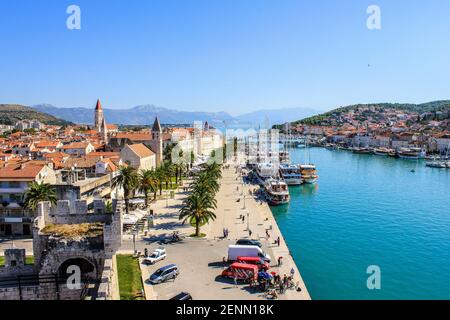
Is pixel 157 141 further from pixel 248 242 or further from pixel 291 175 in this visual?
pixel 248 242

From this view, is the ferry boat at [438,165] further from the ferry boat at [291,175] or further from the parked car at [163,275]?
the parked car at [163,275]

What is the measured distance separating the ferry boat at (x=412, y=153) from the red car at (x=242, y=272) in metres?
124

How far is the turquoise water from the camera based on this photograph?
3109cm

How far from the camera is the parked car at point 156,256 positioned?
28.8 m

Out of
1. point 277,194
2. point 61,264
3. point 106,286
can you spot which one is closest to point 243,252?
point 61,264

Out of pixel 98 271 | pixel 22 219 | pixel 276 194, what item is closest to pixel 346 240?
pixel 276 194

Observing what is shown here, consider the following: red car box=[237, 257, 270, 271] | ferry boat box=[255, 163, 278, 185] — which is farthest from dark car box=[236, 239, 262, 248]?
ferry boat box=[255, 163, 278, 185]

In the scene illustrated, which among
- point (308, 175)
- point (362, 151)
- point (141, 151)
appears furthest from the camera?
point (362, 151)

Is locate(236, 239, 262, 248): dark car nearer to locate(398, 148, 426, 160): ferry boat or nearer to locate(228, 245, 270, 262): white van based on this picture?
locate(228, 245, 270, 262): white van

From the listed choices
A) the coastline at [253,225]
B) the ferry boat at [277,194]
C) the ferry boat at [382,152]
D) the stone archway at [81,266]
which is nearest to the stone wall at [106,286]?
the stone archway at [81,266]

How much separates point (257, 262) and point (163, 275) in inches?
280

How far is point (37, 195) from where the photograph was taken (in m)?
34.9

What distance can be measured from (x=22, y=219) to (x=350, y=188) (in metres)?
57.6
